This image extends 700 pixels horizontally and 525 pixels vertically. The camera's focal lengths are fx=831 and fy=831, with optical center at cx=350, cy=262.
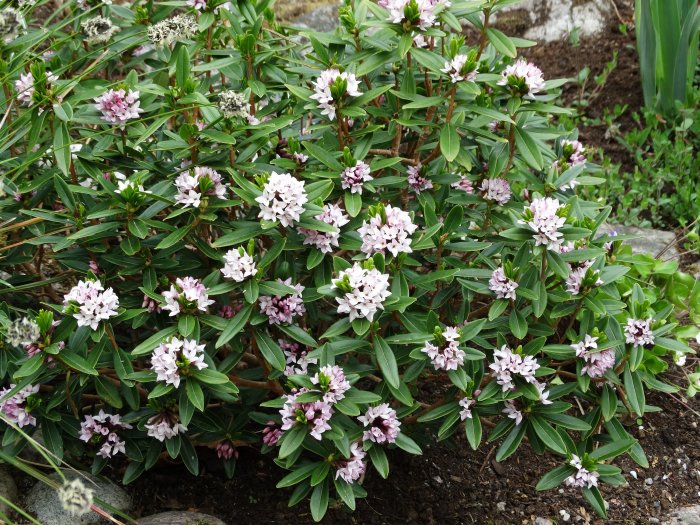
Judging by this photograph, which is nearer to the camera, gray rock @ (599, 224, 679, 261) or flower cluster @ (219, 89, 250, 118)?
flower cluster @ (219, 89, 250, 118)

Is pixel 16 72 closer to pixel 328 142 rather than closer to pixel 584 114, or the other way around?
pixel 328 142

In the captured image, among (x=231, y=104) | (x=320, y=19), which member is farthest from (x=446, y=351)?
(x=320, y=19)

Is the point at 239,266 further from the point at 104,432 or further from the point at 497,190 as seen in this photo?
the point at 497,190

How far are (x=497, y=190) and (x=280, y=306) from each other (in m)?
0.91

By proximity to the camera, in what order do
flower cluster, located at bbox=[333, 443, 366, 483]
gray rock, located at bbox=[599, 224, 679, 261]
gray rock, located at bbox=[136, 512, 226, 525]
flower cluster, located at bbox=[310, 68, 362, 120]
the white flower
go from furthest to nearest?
gray rock, located at bbox=[599, 224, 679, 261], gray rock, located at bbox=[136, 512, 226, 525], flower cluster, located at bbox=[310, 68, 362, 120], flower cluster, located at bbox=[333, 443, 366, 483], the white flower

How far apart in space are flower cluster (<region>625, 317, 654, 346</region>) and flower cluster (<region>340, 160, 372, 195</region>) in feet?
3.28

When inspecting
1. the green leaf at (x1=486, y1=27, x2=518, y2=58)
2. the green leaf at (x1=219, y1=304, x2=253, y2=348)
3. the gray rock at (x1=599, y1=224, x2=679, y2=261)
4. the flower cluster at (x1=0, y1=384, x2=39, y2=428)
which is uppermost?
the green leaf at (x1=486, y1=27, x2=518, y2=58)

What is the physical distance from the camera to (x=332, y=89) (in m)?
2.66

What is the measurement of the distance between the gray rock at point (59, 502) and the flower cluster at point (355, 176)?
4.21 ft

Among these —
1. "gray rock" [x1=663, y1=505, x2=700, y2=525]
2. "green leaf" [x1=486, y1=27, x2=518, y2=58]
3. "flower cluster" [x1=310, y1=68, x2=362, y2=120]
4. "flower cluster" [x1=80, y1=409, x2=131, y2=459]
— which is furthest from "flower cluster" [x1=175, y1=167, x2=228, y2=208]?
"gray rock" [x1=663, y1=505, x2=700, y2=525]

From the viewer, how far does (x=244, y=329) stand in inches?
108

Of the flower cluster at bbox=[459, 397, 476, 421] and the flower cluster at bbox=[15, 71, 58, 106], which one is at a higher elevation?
the flower cluster at bbox=[15, 71, 58, 106]

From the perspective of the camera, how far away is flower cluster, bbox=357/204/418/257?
8.08 ft

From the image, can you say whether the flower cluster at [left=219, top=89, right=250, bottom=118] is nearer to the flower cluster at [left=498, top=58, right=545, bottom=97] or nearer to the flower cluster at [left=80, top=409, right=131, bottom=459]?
the flower cluster at [left=498, top=58, right=545, bottom=97]
